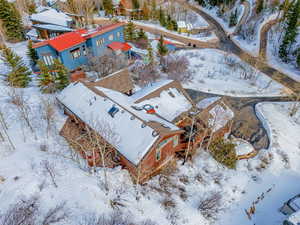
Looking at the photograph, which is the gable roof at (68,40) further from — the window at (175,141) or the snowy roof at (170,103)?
the window at (175,141)

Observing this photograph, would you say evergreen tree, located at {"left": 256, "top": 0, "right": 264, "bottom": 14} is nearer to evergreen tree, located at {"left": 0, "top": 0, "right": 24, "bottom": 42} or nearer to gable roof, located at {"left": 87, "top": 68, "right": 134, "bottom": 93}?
gable roof, located at {"left": 87, "top": 68, "right": 134, "bottom": 93}

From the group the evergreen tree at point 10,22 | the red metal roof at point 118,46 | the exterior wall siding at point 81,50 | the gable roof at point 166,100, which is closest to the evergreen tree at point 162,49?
the red metal roof at point 118,46

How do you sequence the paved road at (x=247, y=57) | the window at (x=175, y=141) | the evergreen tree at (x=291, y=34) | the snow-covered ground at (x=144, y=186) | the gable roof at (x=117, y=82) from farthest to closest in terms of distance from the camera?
the evergreen tree at (x=291, y=34)
the paved road at (x=247, y=57)
the gable roof at (x=117, y=82)
the window at (x=175, y=141)
the snow-covered ground at (x=144, y=186)

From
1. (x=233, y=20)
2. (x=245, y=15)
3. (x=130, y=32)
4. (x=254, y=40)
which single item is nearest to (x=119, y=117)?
(x=130, y=32)

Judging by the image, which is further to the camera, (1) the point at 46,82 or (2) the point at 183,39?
(2) the point at 183,39

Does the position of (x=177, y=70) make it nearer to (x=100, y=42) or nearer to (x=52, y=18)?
(x=100, y=42)

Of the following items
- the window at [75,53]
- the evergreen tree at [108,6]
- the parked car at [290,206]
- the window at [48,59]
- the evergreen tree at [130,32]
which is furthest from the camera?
the evergreen tree at [108,6]
